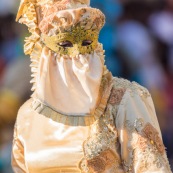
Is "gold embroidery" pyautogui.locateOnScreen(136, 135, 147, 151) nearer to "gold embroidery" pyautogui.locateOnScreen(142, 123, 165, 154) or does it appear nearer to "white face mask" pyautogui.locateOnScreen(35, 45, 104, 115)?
"gold embroidery" pyautogui.locateOnScreen(142, 123, 165, 154)

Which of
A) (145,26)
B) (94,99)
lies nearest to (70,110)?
(94,99)

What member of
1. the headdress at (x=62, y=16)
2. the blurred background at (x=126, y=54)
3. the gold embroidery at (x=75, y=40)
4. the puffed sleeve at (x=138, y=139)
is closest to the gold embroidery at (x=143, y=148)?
the puffed sleeve at (x=138, y=139)

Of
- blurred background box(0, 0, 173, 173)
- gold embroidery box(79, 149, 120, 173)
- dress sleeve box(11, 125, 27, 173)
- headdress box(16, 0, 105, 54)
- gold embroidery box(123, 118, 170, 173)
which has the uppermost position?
headdress box(16, 0, 105, 54)

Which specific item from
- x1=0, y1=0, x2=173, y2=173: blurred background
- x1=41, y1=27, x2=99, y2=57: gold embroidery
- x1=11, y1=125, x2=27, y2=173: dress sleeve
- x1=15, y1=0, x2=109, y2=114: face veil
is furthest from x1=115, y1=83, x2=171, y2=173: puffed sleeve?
x1=0, y1=0, x2=173, y2=173: blurred background

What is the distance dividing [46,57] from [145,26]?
11.4ft

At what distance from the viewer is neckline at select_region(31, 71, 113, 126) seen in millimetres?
4543

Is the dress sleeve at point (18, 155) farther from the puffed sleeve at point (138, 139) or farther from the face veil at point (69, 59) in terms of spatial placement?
the puffed sleeve at point (138, 139)

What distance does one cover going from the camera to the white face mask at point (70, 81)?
4504mm

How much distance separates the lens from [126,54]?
24.9 feet

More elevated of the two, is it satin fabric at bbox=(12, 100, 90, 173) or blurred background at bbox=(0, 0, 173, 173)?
satin fabric at bbox=(12, 100, 90, 173)

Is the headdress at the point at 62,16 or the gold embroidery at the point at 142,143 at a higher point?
the headdress at the point at 62,16

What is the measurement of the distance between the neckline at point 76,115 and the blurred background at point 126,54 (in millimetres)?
2404

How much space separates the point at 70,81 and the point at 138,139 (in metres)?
0.42

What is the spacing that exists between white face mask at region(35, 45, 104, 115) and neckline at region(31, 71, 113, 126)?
0.07ft
